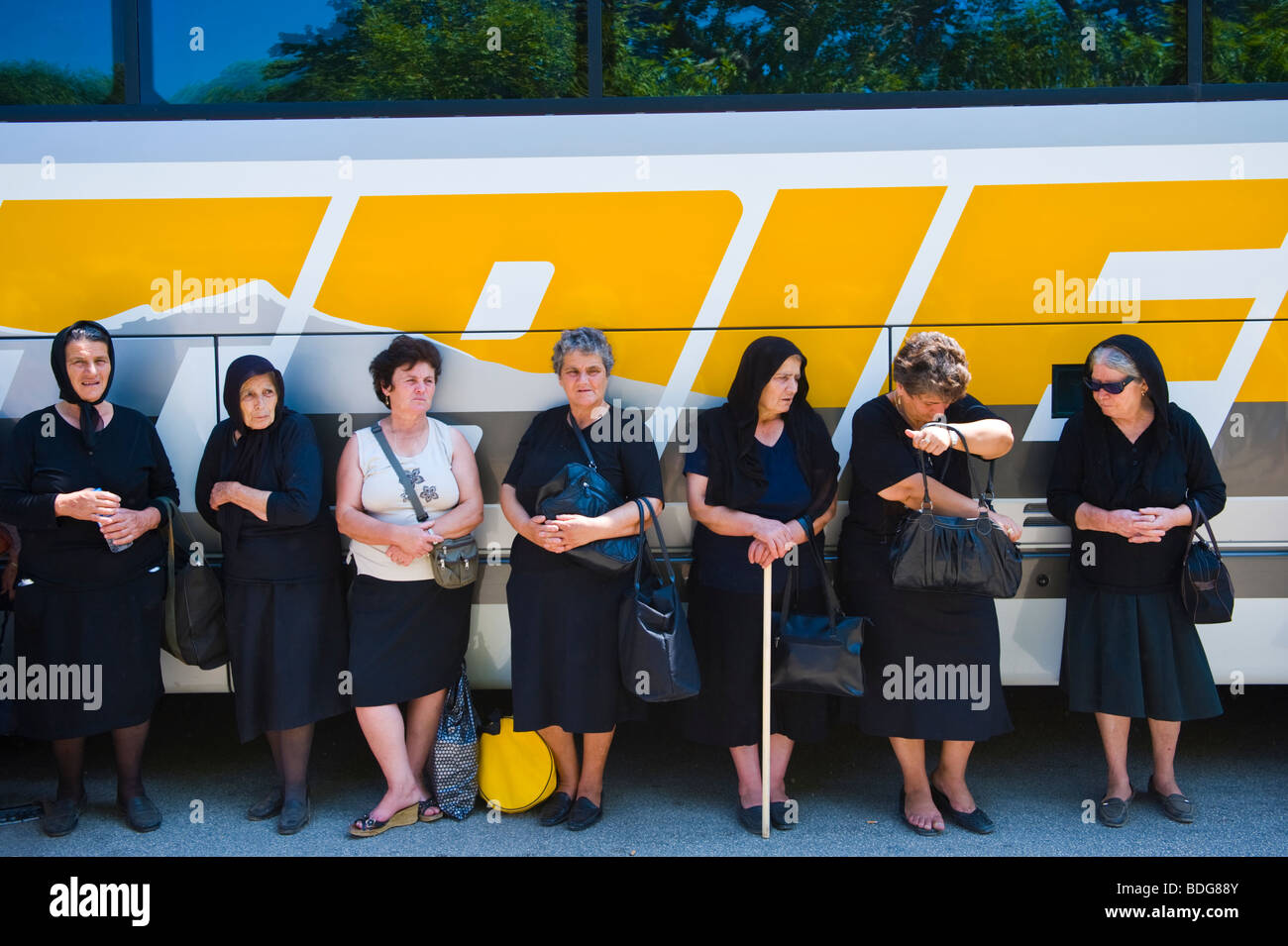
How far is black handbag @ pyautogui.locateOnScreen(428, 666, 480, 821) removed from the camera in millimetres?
3844

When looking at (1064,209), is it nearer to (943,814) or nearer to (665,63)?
(665,63)

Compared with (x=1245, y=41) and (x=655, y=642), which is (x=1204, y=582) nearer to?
(x=655, y=642)

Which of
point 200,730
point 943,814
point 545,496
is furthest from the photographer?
point 200,730

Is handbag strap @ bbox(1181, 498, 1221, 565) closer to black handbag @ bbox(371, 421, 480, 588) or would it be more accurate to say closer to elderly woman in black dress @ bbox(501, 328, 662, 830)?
elderly woman in black dress @ bbox(501, 328, 662, 830)

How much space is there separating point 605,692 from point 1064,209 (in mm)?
2542

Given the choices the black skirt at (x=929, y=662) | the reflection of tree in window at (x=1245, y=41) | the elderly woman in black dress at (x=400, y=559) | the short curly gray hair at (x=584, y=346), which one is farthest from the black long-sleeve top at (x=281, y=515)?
the reflection of tree in window at (x=1245, y=41)

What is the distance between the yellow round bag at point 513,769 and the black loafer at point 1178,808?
2377 millimetres

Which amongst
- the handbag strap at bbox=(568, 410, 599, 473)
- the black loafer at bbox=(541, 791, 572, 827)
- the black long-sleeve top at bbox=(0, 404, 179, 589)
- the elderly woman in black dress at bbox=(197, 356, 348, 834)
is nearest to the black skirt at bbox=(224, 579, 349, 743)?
the elderly woman in black dress at bbox=(197, 356, 348, 834)

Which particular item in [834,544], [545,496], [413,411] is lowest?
[834,544]

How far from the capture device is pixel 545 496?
3551 mm

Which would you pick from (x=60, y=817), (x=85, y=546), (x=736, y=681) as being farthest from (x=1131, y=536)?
(x=60, y=817)

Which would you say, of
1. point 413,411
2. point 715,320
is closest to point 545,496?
point 413,411

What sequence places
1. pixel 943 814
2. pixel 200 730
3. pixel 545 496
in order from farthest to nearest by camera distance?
1. pixel 200 730
2. pixel 943 814
3. pixel 545 496

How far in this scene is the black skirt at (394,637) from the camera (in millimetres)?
3727
